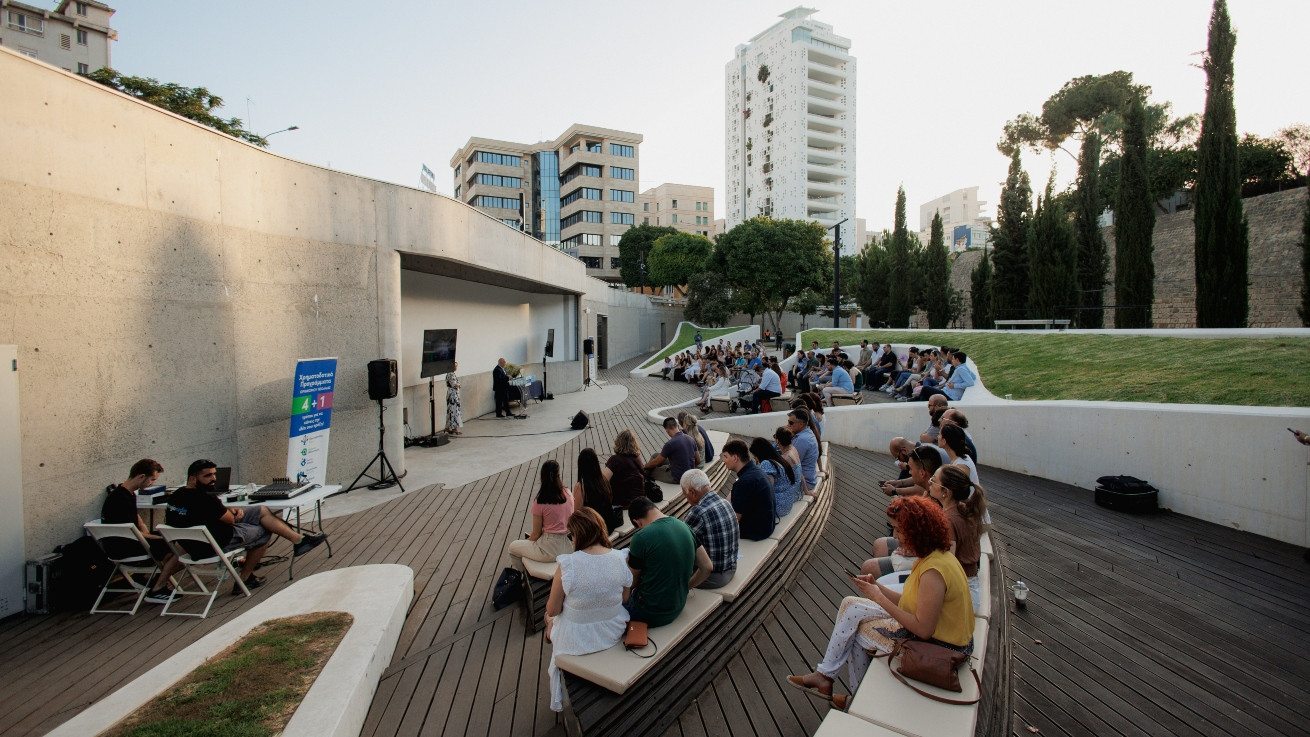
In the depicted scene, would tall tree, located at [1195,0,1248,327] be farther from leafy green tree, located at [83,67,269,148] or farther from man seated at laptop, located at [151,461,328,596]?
leafy green tree, located at [83,67,269,148]

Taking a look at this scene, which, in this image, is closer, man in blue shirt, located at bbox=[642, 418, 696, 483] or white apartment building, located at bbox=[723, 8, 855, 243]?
man in blue shirt, located at bbox=[642, 418, 696, 483]

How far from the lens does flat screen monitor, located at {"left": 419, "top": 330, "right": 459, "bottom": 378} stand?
10.2 metres

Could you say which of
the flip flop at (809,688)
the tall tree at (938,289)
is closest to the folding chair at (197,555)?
the flip flop at (809,688)

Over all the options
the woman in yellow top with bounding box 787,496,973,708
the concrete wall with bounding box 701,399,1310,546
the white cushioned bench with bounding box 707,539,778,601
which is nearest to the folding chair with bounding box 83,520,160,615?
the white cushioned bench with bounding box 707,539,778,601

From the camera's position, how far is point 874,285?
33.5 metres

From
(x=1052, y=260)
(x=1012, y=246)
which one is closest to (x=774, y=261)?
(x=1012, y=246)

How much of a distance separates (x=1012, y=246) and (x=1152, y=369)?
17.6 m

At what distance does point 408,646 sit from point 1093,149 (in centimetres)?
2694

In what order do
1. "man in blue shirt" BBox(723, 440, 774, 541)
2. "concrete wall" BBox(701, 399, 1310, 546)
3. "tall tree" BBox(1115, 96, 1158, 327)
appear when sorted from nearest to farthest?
"man in blue shirt" BBox(723, 440, 774, 541), "concrete wall" BBox(701, 399, 1310, 546), "tall tree" BBox(1115, 96, 1158, 327)

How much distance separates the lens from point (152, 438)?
5340 millimetres

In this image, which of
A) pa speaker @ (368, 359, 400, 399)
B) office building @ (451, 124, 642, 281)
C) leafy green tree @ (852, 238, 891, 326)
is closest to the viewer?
pa speaker @ (368, 359, 400, 399)

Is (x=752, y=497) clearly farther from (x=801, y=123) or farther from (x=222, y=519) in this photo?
(x=801, y=123)

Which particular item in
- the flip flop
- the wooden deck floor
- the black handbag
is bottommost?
the wooden deck floor

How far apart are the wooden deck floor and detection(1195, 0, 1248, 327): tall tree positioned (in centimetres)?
1165
